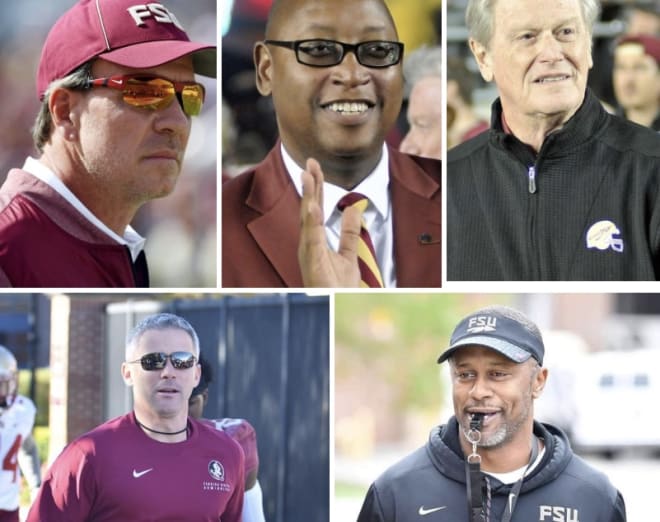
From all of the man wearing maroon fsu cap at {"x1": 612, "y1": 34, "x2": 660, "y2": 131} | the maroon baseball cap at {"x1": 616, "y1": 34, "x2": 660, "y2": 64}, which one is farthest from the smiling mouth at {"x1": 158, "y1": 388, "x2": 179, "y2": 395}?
the maroon baseball cap at {"x1": 616, "y1": 34, "x2": 660, "y2": 64}

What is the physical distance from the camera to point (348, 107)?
4262 millimetres

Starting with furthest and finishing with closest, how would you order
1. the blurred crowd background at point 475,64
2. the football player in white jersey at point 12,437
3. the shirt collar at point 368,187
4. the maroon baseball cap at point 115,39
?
1. the football player in white jersey at point 12,437
2. the shirt collar at point 368,187
3. the blurred crowd background at point 475,64
4. the maroon baseball cap at point 115,39

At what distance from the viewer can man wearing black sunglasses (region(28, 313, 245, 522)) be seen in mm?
4184

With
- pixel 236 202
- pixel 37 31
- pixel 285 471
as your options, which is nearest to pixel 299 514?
pixel 285 471

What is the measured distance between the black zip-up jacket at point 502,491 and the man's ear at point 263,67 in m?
1.30

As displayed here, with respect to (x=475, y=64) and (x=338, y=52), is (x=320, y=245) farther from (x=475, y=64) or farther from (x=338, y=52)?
(x=475, y=64)

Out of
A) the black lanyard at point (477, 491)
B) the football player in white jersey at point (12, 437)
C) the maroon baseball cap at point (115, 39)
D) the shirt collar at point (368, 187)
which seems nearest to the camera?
the black lanyard at point (477, 491)

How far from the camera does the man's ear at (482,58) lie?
13.9ft

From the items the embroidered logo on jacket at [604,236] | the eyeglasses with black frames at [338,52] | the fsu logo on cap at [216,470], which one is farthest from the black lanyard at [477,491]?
the eyeglasses with black frames at [338,52]

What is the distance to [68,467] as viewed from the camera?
4.27m

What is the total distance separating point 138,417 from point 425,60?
5.15 feet

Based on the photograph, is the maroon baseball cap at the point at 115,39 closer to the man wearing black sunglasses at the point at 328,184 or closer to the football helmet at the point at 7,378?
the man wearing black sunglasses at the point at 328,184

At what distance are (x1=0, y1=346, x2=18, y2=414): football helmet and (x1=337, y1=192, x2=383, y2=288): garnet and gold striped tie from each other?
1274 mm

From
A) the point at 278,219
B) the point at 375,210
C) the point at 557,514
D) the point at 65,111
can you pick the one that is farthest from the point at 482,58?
the point at 557,514
